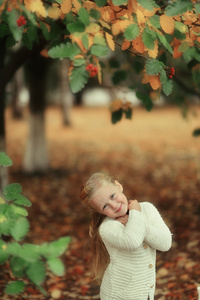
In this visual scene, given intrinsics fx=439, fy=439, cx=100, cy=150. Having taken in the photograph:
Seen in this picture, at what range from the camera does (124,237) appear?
8.63 ft

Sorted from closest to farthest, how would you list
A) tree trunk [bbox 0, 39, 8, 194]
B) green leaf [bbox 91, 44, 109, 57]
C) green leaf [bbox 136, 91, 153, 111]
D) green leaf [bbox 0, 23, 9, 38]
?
green leaf [bbox 91, 44, 109, 57] < green leaf [bbox 0, 23, 9, 38] < green leaf [bbox 136, 91, 153, 111] < tree trunk [bbox 0, 39, 8, 194]

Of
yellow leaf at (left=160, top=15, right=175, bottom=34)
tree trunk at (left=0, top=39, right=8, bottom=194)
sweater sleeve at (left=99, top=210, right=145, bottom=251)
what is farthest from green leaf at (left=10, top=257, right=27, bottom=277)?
tree trunk at (left=0, top=39, right=8, bottom=194)

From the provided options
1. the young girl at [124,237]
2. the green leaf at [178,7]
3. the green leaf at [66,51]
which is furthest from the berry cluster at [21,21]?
the young girl at [124,237]

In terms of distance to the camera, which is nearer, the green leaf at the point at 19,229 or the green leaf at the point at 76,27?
the green leaf at the point at 19,229

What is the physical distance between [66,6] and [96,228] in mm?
1514

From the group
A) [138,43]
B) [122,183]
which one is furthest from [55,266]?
[122,183]

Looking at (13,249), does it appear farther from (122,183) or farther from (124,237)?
(122,183)

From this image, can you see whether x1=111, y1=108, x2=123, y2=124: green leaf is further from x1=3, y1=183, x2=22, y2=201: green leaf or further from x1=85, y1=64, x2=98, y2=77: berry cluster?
x1=3, y1=183, x2=22, y2=201: green leaf

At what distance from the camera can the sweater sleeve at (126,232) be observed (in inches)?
103

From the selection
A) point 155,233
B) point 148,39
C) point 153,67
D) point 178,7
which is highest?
point 178,7

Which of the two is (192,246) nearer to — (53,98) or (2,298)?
(2,298)

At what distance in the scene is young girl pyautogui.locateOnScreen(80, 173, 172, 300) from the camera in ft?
8.77

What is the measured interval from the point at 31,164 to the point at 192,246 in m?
5.94

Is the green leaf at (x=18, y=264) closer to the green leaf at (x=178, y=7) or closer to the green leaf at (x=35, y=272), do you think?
the green leaf at (x=35, y=272)
